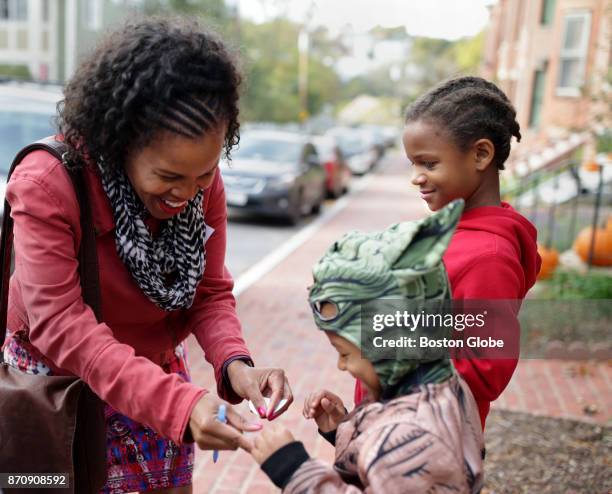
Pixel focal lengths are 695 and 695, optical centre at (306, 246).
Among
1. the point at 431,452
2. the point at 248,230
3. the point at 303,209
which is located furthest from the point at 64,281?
the point at 303,209

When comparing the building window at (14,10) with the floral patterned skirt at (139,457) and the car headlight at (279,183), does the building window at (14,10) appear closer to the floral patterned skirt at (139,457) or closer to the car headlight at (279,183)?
the car headlight at (279,183)

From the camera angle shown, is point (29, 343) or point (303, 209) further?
point (303, 209)

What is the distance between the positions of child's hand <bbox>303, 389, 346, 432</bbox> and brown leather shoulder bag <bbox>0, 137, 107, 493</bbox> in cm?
57

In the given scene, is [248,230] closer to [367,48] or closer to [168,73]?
[168,73]

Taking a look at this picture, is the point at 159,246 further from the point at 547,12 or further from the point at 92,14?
the point at 92,14

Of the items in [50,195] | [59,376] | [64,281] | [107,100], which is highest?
[107,100]

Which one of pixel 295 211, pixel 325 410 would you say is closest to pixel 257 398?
pixel 325 410

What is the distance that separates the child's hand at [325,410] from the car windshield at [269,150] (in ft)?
36.2

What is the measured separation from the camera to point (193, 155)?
1.67 metres

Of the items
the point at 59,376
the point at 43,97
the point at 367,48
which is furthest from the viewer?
the point at 367,48

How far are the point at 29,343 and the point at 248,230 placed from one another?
9.76 m

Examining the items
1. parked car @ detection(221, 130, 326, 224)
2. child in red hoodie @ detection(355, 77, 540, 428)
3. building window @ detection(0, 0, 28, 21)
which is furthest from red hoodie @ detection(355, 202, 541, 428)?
building window @ detection(0, 0, 28, 21)

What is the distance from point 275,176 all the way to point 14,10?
21771 mm

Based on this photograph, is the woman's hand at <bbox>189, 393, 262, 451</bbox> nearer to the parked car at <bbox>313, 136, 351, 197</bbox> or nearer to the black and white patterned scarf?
the black and white patterned scarf
